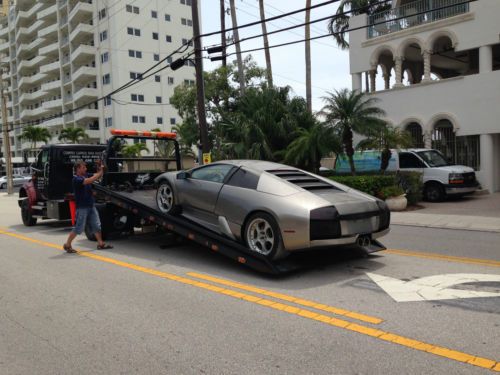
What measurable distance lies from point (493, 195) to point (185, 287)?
641 inches

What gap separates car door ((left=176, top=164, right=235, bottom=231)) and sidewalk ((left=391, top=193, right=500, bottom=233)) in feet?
21.3

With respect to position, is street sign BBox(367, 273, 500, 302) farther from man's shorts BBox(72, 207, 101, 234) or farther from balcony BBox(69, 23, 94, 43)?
balcony BBox(69, 23, 94, 43)

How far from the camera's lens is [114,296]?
5977 millimetres

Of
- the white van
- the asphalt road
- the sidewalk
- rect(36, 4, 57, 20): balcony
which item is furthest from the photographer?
rect(36, 4, 57, 20): balcony

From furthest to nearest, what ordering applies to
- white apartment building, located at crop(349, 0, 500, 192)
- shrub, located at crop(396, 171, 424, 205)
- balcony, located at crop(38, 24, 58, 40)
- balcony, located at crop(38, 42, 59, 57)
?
balcony, located at crop(38, 42, 59, 57)
balcony, located at crop(38, 24, 58, 40)
white apartment building, located at crop(349, 0, 500, 192)
shrub, located at crop(396, 171, 424, 205)

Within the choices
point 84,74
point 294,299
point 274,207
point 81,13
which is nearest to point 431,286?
point 294,299

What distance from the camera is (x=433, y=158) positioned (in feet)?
59.2

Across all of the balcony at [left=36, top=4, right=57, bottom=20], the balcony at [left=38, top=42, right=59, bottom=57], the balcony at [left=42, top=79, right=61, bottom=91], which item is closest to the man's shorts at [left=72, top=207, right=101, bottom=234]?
the balcony at [left=42, top=79, right=61, bottom=91]

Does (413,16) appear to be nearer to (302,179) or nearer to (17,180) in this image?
(302,179)

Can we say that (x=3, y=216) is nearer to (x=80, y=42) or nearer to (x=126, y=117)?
(x=126, y=117)

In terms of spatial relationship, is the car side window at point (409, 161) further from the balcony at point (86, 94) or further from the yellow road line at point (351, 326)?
the balcony at point (86, 94)

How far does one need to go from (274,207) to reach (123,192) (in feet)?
14.3

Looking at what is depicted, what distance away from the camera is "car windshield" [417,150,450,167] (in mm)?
17781

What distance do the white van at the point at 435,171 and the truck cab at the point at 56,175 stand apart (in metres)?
9.57
